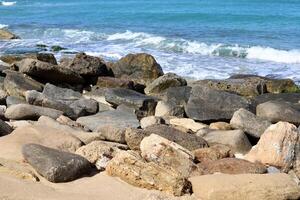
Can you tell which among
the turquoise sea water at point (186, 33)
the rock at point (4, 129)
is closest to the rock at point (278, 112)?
the rock at point (4, 129)

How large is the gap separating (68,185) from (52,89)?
497 cm

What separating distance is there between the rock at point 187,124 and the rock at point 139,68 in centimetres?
380

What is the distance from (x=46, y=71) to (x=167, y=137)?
4.58 metres

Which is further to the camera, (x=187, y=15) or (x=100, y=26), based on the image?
(x=187, y=15)

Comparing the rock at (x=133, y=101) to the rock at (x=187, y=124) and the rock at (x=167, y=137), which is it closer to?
the rock at (x=187, y=124)

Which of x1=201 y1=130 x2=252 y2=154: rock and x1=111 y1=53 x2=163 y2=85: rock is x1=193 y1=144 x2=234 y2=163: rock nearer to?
x1=201 y1=130 x2=252 y2=154: rock

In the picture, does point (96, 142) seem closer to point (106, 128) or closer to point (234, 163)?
point (106, 128)

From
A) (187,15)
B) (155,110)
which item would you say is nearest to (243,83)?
(155,110)

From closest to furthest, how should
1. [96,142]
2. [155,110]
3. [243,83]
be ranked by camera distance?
[96,142] < [155,110] < [243,83]

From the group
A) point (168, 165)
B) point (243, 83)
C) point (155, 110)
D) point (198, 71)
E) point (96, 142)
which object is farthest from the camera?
point (198, 71)

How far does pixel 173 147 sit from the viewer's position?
641cm

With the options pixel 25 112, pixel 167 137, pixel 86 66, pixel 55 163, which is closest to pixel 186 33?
pixel 86 66

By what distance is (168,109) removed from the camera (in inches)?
387

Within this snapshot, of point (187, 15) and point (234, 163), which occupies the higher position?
point (234, 163)
